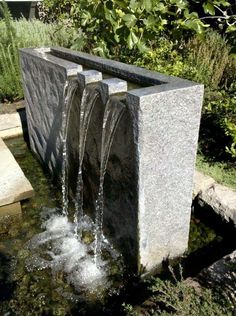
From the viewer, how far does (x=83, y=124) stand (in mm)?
3178

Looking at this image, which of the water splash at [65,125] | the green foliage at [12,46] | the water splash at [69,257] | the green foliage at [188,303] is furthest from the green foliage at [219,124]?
the green foliage at [12,46]

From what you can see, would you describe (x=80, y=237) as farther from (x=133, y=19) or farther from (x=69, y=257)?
(x=133, y=19)

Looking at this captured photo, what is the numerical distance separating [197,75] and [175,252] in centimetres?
310

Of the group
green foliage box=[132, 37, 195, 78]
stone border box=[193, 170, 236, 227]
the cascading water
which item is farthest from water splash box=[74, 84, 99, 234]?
green foliage box=[132, 37, 195, 78]

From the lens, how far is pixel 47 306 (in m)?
2.65

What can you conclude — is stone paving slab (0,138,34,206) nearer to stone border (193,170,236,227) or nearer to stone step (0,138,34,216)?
stone step (0,138,34,216)

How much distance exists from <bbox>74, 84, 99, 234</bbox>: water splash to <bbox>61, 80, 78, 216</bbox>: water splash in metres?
0.18

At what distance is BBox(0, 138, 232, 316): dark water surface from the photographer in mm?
2637

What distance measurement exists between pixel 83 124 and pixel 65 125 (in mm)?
525

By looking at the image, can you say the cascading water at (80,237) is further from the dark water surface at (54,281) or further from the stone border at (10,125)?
the stone border at (10,125)

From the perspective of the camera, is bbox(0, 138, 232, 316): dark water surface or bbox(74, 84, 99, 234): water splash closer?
bbox(0, 138, 232, 316): dark water surface

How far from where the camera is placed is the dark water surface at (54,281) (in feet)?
8.65

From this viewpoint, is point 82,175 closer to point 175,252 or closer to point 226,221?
point 175,252

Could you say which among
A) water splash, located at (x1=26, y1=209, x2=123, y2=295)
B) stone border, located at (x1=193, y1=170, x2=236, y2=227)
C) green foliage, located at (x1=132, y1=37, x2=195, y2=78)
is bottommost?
water splash, located at (x1=26, y1=209, x2=123, y2=295)
